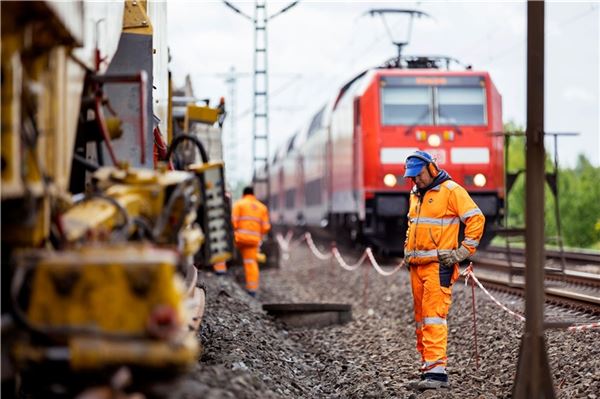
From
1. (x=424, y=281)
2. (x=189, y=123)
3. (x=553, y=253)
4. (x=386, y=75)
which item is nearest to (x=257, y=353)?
(x=424, y=281)

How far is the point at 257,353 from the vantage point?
878cm

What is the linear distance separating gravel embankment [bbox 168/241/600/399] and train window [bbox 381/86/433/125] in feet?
11.9

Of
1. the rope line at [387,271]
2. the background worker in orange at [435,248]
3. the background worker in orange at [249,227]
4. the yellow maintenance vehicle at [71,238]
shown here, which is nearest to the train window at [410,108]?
the rope line at [387,271]

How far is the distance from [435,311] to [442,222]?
701 mm

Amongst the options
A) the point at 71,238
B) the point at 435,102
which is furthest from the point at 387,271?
the point at 71,238

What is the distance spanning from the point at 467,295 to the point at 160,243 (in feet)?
26.9

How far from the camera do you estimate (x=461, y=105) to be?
55.6 ft

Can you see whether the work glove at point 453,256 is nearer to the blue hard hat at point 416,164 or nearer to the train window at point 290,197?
the blue hard hat at point 416,164

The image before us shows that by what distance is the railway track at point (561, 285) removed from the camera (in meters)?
10.7

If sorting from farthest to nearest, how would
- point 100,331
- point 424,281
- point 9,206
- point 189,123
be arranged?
point 189,123 < point 424,281 < point 9,206 < point 100,331

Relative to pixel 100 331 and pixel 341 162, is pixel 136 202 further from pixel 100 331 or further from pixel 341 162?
pixel 341 162

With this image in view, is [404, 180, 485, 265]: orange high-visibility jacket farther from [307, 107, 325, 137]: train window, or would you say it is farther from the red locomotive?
[307, 107, 325, 137]: train window

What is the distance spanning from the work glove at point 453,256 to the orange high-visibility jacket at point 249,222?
6523 mm

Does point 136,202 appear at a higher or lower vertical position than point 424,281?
higher
